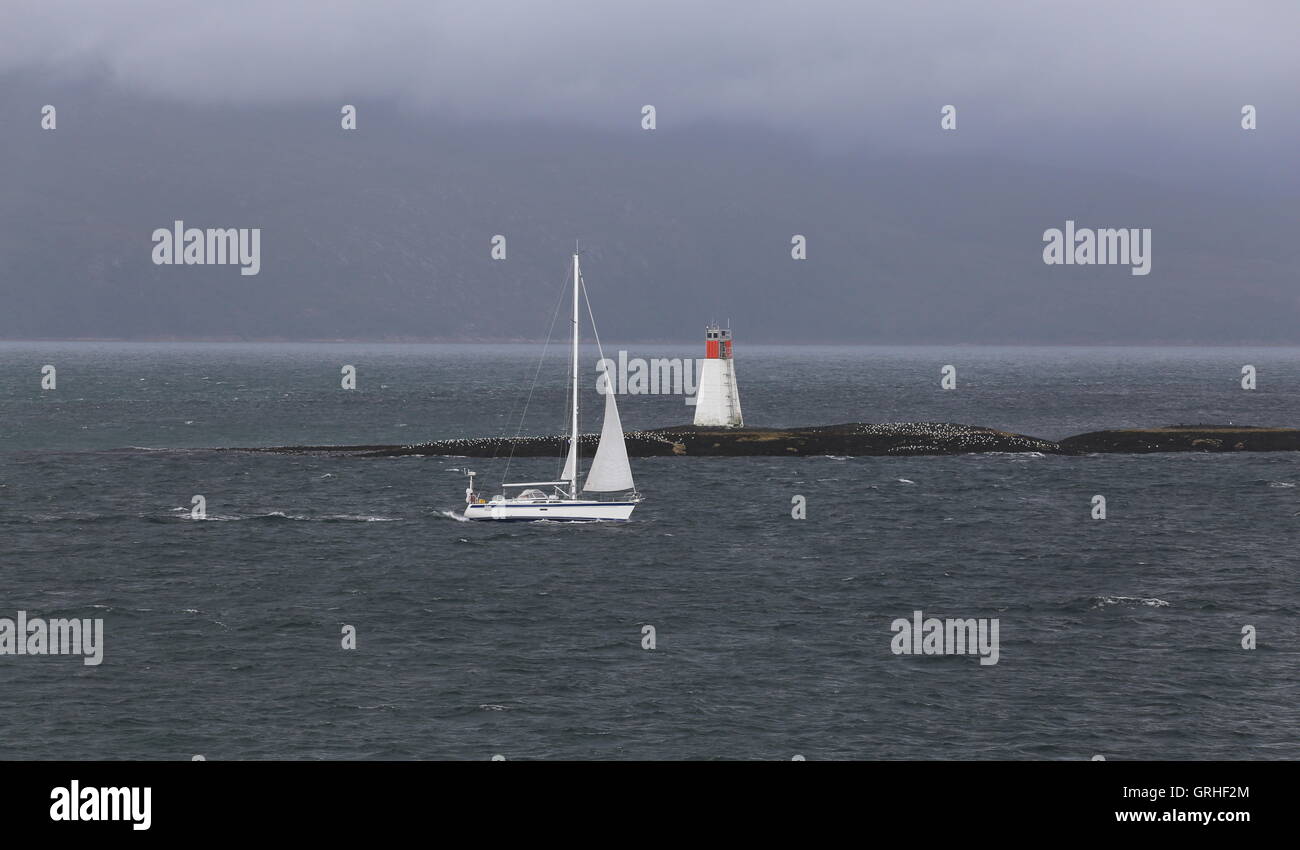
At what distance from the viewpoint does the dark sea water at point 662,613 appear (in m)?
39.3

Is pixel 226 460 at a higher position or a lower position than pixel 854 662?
higher

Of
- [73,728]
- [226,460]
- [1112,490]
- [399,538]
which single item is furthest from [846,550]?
[226,460]

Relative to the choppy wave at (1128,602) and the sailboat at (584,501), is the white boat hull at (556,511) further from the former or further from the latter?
the choppy wave at (1128,602)

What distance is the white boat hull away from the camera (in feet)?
250

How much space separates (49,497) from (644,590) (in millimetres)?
47170

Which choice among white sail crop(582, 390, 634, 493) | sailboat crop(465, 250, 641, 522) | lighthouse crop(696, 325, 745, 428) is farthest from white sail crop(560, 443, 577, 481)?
lighthouse crop(696, 325, 745, 428)

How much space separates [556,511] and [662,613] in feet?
73.8

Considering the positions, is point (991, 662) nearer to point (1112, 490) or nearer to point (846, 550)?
point (846, 550)

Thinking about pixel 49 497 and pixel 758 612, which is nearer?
pixel 758 612

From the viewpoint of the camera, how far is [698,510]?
83500mm

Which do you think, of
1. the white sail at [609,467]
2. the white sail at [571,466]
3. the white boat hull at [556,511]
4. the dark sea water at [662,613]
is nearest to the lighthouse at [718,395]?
the dark sea water at [662,613]

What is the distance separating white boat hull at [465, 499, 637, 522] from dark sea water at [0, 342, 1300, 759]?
755 mm

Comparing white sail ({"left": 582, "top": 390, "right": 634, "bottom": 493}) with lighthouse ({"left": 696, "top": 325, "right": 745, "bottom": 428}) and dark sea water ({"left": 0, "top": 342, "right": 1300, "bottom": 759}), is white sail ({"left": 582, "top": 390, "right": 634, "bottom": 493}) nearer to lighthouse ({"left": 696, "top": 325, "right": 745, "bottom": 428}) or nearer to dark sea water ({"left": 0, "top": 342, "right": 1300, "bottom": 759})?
dark sea water ({"left": 0, "top": 342, "right": 1300, "bottom": 759})

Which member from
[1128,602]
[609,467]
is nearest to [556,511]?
[609,467]
